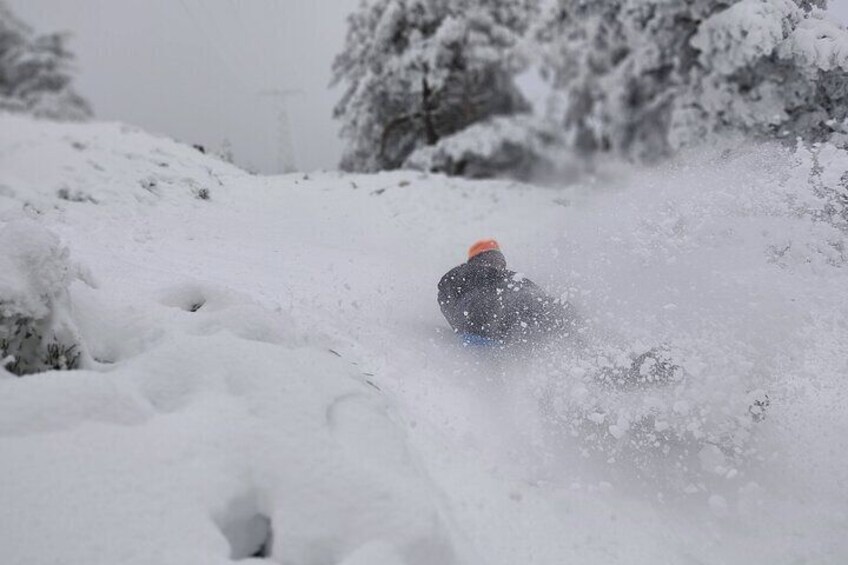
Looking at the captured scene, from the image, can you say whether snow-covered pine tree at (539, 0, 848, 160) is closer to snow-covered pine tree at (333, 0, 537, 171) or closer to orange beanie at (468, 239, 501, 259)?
snow-covered pine tree at (333, 0, 537, 171)

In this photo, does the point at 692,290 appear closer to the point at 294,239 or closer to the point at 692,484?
the point at 692,484

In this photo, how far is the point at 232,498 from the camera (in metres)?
2.63

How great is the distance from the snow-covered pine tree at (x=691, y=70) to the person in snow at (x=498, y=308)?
653cm

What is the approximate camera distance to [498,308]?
18.8 feet

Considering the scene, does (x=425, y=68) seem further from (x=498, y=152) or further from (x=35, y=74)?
(x=35, y=74)

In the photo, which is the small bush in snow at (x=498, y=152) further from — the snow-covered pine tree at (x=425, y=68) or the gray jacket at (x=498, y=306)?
the gray jacket at (x=498, y=306)

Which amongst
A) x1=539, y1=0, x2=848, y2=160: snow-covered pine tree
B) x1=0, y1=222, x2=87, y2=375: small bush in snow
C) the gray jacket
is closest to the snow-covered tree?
x1=0, y1=222, x2=87, y2=375: small bush in snow

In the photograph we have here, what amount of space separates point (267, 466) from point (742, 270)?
5.58m

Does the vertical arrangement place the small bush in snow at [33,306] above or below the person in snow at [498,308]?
above

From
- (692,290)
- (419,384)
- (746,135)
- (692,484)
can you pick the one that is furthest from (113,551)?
(746,135)

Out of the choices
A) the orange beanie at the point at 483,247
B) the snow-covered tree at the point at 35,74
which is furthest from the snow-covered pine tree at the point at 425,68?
the snow-covered tree at the point at 35,74

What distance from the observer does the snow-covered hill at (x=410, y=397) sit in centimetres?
258

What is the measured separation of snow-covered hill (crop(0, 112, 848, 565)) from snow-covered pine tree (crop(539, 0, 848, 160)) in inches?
62.9

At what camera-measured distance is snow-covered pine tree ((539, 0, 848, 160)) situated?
9.18m
